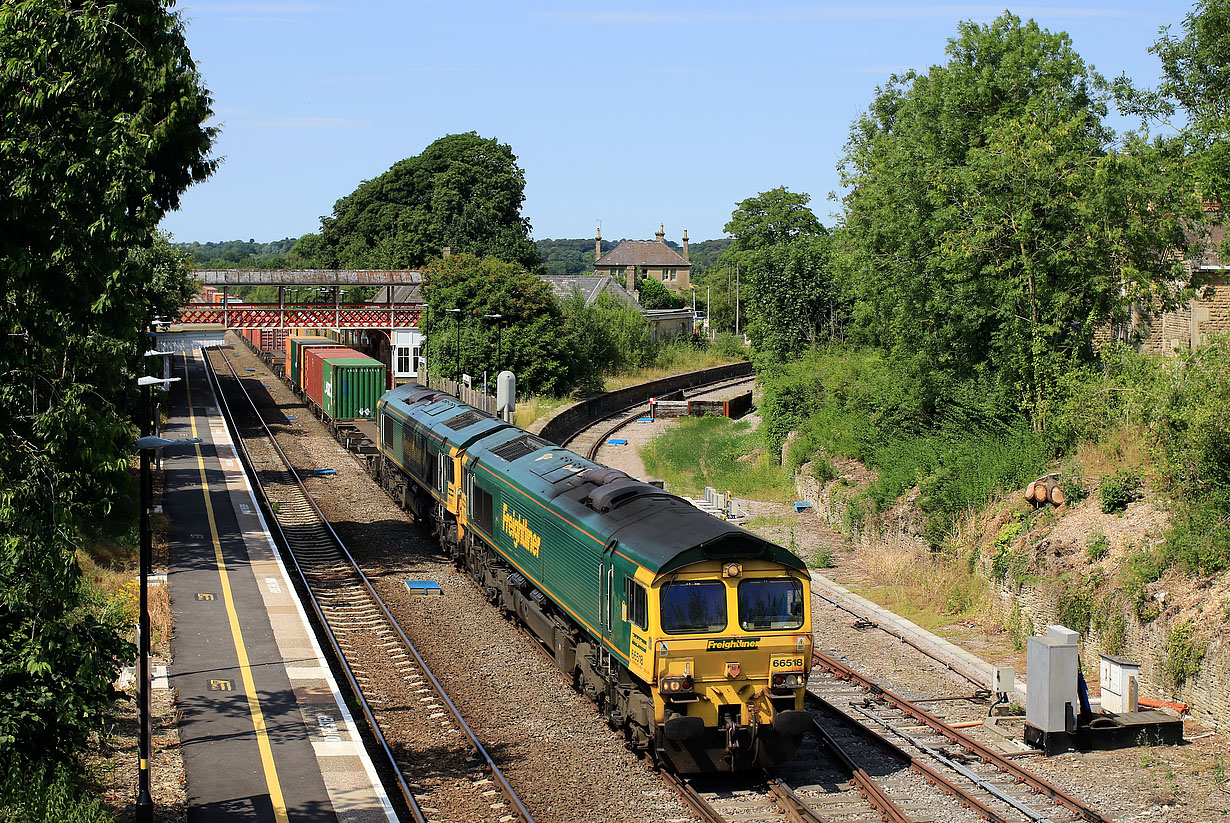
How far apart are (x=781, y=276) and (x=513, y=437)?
24.8 meters

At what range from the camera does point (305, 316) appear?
173ft

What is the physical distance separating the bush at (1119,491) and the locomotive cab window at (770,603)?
9.21 metres

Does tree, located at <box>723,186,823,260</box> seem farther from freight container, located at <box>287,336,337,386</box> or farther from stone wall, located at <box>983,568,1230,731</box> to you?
stone wall, located at <box>983,568,1230,731</box>

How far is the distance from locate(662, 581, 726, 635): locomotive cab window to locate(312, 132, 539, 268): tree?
64.6 meters

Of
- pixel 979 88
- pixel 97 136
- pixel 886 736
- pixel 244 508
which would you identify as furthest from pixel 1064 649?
pixel 244 508

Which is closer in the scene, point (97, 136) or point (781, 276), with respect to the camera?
point (97, 136)

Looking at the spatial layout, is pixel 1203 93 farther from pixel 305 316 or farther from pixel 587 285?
pixel 587 285

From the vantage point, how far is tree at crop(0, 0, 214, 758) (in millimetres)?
9727

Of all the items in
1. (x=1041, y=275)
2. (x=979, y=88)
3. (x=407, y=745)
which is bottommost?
(x=407, y=745)

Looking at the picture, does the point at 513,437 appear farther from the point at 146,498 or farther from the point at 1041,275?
the point at 1041,275

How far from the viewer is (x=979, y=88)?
92.8ft

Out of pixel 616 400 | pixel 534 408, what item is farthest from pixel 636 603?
pixel 616 400

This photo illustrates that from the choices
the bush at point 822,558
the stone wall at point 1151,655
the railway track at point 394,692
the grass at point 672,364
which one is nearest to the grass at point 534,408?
the grass at point 672,364

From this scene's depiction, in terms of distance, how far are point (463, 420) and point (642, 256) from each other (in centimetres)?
10487
